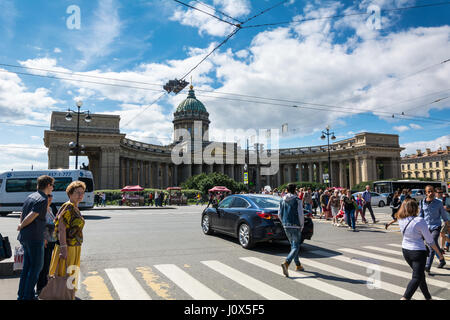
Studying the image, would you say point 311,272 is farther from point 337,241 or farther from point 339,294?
point 337,241

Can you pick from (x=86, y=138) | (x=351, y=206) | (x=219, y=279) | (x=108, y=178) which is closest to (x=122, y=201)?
(x=108, y=178)

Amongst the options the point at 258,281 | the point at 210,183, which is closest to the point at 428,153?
the point at 210,183

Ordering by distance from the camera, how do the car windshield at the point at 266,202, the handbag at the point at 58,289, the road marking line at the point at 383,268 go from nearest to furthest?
the handbag at the point at 58,289
the road marking line at the point at 383,268
the car windshield at the point at 266,202

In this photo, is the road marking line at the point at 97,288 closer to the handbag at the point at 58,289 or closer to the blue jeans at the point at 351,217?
the handbag at the point at 58,289

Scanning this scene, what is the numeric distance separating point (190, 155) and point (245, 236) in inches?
2725

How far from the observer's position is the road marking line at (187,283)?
524 centimetres

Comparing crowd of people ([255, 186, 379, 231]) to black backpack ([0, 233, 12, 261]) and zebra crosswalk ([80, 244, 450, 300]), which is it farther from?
black backpack ([0, 233, 12, 261])

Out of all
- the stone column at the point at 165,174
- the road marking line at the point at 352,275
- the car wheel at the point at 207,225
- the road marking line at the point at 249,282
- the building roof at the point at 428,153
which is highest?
the building roof at the point at 428,153

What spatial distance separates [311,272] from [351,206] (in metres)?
8.45

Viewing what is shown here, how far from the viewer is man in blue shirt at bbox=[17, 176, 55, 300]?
15.1ft

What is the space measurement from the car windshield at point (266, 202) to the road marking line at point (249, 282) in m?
2.69

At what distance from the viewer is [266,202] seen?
10.0 metres

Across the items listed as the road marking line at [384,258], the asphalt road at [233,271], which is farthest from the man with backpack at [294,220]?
the road marking line at [384,258]

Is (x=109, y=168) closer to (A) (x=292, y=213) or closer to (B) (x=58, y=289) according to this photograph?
(A) (x=292, y=213)
